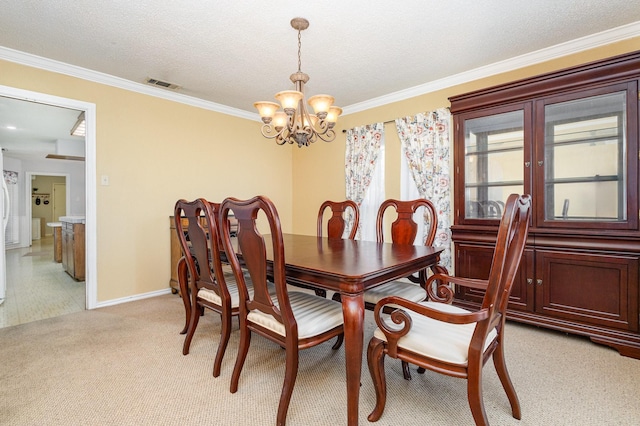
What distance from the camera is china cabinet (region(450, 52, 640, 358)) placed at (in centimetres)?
208

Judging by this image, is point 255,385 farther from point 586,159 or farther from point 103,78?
point 103,78

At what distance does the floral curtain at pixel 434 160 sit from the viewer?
321 cm

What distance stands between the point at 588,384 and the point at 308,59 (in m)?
3.08

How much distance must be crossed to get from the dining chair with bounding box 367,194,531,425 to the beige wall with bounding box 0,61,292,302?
119 inches

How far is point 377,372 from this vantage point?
1423 millimetres

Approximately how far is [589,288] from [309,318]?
2.12m

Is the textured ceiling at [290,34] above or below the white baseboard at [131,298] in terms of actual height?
above

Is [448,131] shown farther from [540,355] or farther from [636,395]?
[636,395]

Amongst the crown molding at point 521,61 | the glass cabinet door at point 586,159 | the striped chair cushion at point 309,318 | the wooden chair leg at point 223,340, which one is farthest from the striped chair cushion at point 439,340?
the crown molding at point 521,61

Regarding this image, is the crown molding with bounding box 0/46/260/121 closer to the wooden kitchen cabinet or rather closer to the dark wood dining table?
the wooden kitchen cabinet

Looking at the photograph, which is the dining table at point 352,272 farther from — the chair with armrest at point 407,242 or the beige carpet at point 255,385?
the beige carpet at point 255,385

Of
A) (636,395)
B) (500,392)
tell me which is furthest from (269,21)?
(636,395)

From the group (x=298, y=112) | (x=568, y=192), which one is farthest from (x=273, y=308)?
(x=568, y=192)

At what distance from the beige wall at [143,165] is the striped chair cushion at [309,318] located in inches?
94.2
